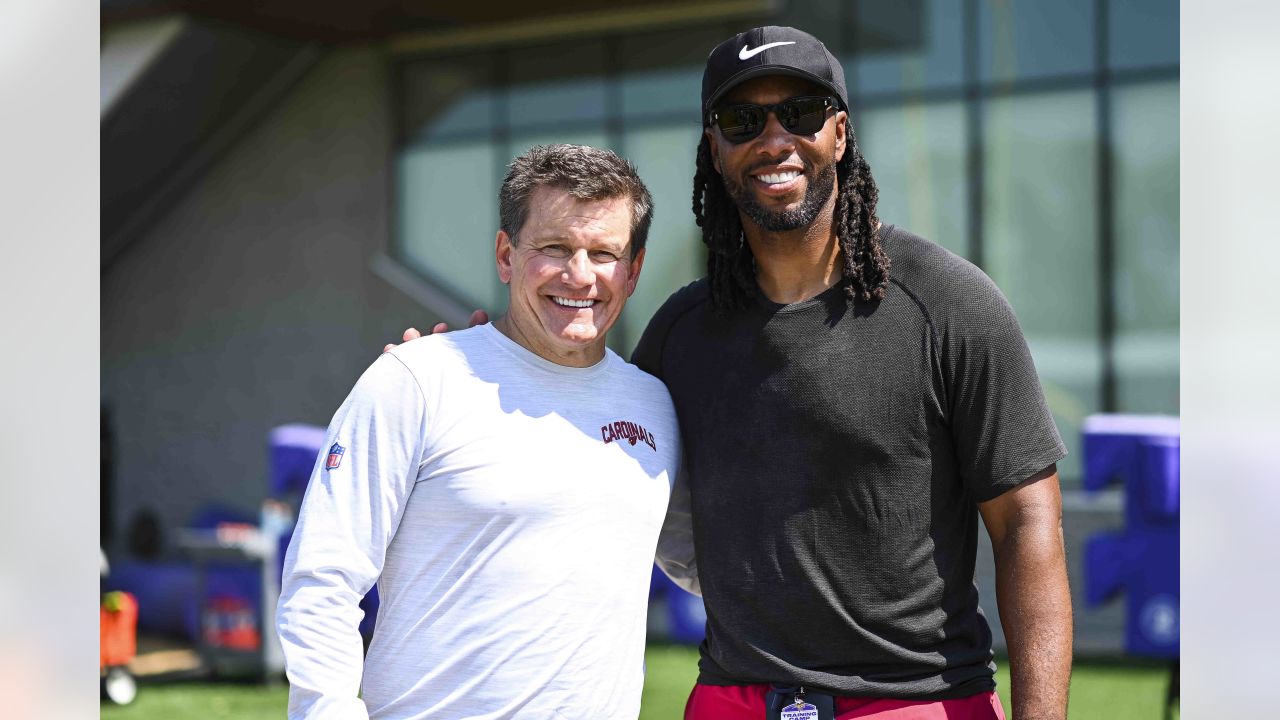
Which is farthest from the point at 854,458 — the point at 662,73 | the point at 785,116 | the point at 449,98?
the point at 449,98

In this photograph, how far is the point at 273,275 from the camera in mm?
14703

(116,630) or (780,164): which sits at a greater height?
(780,164)

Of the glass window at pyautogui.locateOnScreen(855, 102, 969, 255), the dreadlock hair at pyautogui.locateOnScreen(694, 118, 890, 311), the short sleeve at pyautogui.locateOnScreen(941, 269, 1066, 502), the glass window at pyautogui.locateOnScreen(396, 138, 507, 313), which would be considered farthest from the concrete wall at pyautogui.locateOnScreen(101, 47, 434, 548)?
the short sleeve at pyautogui.locateOnScreen(941, 269, 1066, 502)

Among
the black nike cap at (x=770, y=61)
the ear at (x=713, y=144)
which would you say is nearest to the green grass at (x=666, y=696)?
the ear at (x=713, y=144)

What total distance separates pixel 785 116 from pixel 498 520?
110cm

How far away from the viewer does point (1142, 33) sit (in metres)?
11.4

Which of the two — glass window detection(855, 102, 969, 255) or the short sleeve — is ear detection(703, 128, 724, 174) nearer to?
the short sleeve

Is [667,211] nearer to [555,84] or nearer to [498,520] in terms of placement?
[555,84]

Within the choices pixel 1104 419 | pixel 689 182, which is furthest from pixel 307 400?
pixel 1104 419

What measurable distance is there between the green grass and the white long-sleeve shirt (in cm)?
631

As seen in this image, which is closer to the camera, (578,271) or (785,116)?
(578,271)

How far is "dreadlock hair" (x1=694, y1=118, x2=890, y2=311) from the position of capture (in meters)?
2.88
